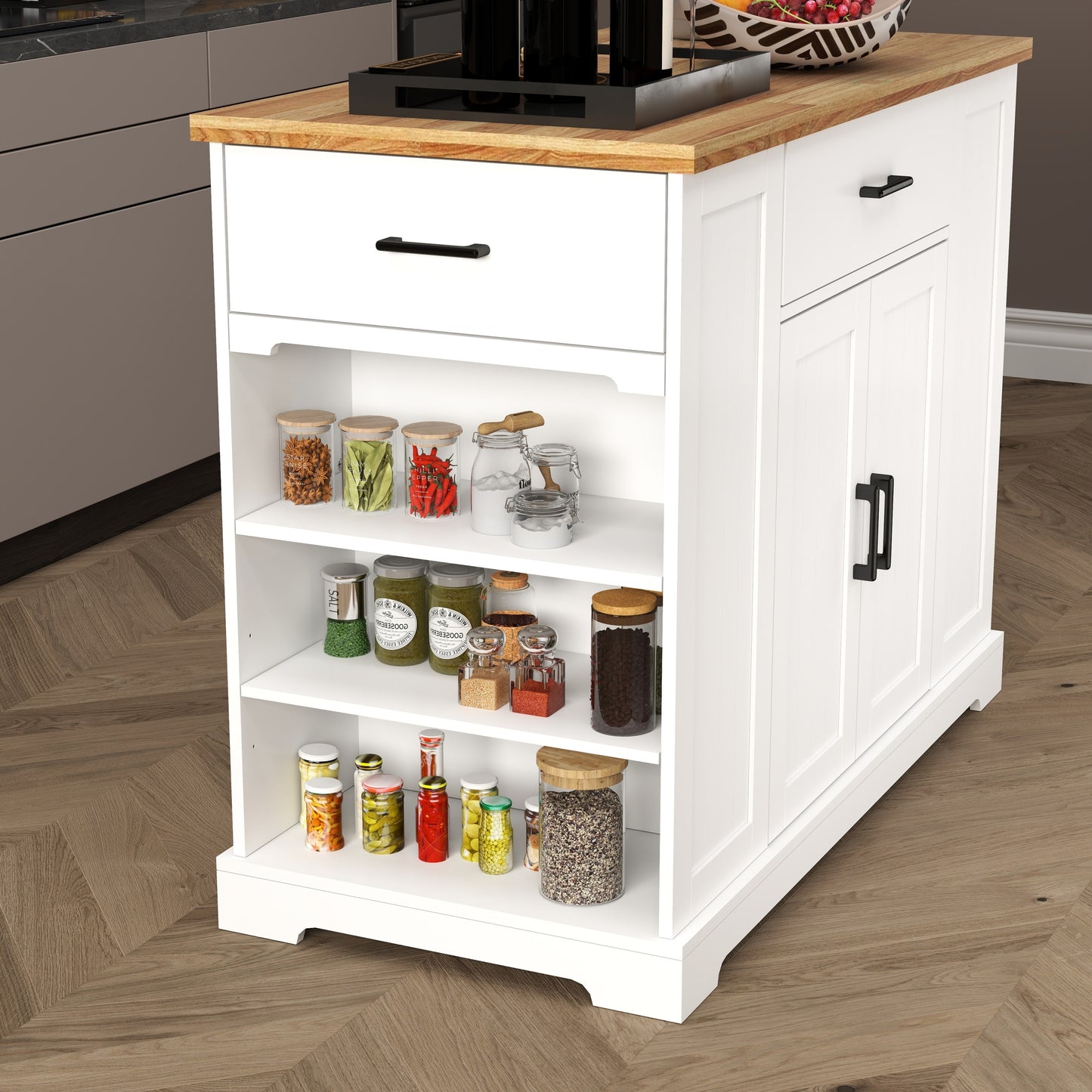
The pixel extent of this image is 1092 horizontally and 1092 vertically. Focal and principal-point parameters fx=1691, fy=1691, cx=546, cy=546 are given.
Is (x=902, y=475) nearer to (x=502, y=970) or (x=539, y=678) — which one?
(x=539, y=678)

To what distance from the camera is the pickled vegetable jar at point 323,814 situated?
2.08 m

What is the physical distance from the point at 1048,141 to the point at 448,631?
10.6 feet

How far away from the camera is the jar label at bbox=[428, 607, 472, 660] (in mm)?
2066

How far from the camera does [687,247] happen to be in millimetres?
1662

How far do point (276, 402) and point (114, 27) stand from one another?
1.64 m

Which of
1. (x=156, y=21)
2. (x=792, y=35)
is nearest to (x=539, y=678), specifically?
(x=792, y=35)

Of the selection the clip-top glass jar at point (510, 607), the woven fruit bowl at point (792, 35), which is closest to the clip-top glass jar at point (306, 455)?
the clip-top glass jar at point (510, 607)

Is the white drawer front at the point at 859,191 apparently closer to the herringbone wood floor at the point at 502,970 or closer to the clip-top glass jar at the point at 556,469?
the clip-top glass jar at the point at 556,469

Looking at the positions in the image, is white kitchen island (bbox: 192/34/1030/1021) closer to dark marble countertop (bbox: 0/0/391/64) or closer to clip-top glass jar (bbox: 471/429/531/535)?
clip-top glass jar (bbox: 471/429/531/535)

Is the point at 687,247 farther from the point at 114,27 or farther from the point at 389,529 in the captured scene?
the point at 114,27

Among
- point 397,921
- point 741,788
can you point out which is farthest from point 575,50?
point 397,921

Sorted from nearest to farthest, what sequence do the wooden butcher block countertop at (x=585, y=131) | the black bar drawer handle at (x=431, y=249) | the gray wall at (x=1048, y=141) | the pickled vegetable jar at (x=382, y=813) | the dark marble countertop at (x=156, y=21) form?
the wooden butcher block countertop at (x=585, y=131) → the black bar drawer handle at (x=431, y=249) → the pickled vegetable jar at (x=382, y=813) → the dark marble countertop at (x=156, y=21) → the gray wall at (x=1048, y=141)

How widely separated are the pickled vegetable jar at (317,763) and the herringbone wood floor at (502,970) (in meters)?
0.20

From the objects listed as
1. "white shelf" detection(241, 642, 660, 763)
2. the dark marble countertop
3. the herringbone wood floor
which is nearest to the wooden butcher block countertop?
"white shelf" detection(241, 642, 660, 763)
